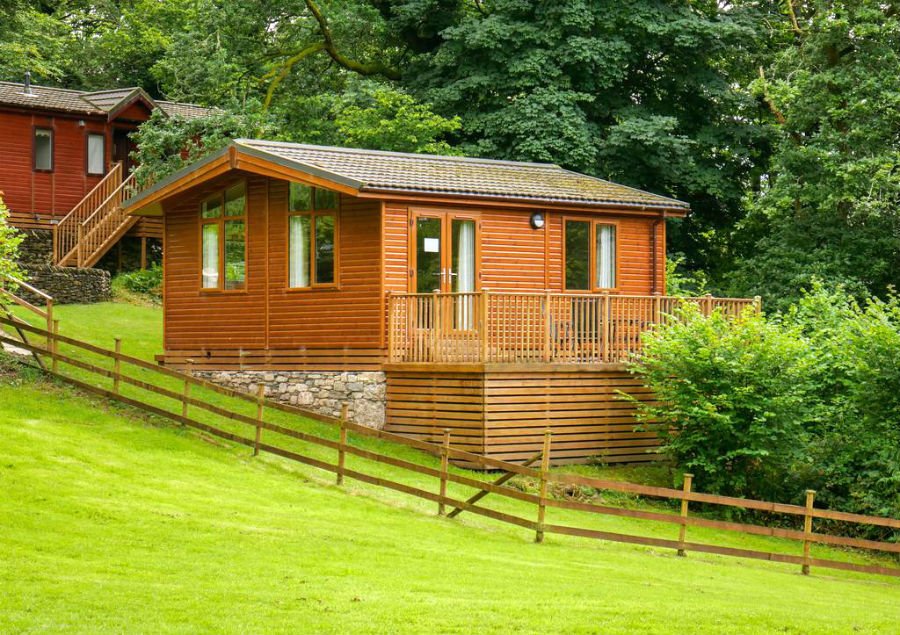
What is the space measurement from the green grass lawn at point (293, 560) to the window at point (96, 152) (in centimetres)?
1953

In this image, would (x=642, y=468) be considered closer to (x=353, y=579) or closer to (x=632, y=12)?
(x=353, y=579)

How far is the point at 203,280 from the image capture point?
24625mm

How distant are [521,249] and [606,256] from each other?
2.10 m

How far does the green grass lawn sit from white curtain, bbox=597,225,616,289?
6.28m

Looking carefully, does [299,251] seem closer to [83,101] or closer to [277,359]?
[277,359]

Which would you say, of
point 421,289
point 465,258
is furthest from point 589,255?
point 421,289

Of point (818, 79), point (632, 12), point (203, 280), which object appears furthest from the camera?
point (632, 12)

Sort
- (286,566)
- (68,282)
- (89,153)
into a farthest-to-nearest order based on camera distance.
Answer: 1. (89,153)
2. (68,282)
3. (286,566)

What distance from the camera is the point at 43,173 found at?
37.8m

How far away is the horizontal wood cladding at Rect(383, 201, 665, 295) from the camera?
22.1 meters

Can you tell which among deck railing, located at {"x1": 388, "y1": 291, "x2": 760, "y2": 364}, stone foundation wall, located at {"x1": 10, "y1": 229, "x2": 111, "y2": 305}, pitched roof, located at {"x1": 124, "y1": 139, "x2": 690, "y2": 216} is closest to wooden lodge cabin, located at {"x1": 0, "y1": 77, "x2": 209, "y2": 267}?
stone foundation wall, located at {"x1": 10, "y1": 229, "x2": 111, "y2": 305}

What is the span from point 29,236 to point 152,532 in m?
23.4

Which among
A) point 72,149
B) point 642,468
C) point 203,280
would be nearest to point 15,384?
point 203,280

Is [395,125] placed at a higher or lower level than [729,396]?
higher
